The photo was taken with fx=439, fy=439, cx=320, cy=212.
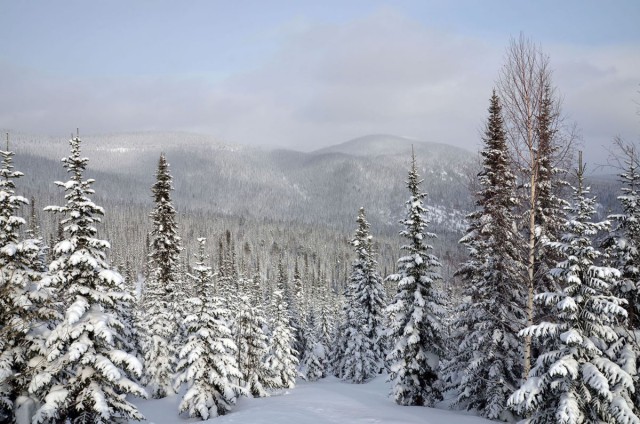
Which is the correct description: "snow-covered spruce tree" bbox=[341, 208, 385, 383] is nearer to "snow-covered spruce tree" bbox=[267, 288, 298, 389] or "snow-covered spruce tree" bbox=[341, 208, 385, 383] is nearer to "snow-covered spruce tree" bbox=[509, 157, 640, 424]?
"snow-covered spruce tree" bbox=[267, 288, 298, 389]

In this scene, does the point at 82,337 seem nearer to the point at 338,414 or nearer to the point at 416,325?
the point at 338,414

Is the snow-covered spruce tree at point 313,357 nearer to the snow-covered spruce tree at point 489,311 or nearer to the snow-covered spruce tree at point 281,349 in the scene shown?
the snow-covered spruce tree at point 281,349

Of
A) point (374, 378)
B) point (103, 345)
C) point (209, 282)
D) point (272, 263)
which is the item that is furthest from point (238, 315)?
point (272, 263)

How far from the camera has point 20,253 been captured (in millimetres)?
16750

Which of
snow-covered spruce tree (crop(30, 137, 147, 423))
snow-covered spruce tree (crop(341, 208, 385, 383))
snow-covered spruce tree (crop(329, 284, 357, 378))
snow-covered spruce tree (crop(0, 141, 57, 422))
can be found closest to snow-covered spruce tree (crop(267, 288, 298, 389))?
snow-covered spruce tree (crop(341, 208, 385, 383))

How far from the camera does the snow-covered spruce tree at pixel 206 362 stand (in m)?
23.9

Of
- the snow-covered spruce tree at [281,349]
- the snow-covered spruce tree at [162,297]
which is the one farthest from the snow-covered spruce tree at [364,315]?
the snow-covered spruce tree at [162,297]

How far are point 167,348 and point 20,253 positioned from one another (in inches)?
740

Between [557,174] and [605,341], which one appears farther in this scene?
[557,174]

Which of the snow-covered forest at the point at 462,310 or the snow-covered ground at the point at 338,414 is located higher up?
the snow-covered forest at the point at 462,310

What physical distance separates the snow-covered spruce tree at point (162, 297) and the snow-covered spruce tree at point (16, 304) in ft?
56.4

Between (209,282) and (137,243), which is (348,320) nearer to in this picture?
(209,282)

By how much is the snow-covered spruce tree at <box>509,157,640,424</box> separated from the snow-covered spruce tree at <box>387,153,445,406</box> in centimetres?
1119

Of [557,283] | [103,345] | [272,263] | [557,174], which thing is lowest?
[272,263]
